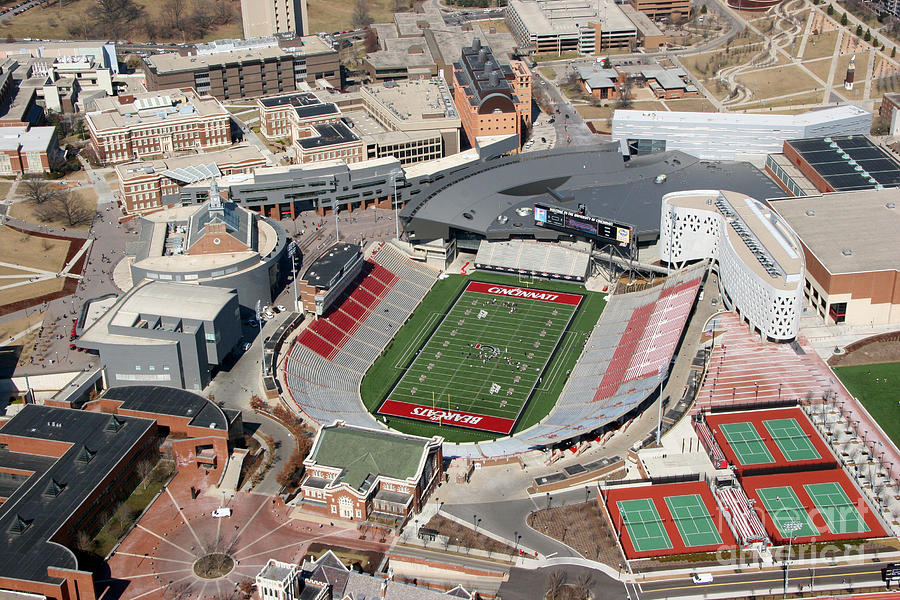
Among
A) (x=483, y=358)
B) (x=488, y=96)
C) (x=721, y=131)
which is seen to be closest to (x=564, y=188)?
(x=721, y=131)

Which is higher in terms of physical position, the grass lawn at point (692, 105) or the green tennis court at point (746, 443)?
the grass lawn at point (692, 105)

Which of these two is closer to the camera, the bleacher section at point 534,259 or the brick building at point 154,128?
the bleacher section at point 534,259

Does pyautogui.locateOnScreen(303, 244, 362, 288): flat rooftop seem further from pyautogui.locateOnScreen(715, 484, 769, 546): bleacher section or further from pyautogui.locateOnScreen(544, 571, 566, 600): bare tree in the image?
pyautogui.locateOnScreen(715, 484, 769, 546): bleacher section

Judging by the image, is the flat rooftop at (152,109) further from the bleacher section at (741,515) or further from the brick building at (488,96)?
the bleacher section at (741,515)

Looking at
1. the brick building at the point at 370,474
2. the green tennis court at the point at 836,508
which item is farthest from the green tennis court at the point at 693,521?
the brick building at the point at 370,474

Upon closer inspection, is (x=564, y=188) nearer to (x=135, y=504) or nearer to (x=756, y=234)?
(x=756, y=234)
